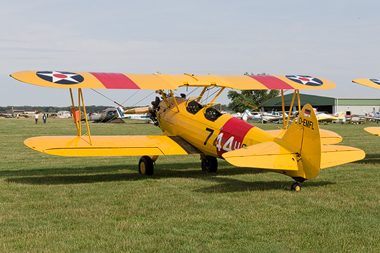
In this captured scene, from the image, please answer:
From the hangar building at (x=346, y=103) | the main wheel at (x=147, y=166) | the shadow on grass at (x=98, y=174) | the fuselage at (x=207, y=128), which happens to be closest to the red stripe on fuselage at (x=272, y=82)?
the fuselage at (x=207, y=128)

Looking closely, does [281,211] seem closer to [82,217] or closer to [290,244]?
[290,244]

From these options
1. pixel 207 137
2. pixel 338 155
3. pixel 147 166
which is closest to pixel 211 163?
pixel 207 137

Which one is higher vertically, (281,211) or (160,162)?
(281,211)

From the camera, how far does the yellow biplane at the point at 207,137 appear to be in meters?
7.00

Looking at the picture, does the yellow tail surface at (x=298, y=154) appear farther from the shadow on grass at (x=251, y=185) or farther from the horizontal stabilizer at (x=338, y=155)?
the shadow on grass at (x=251, y=185)

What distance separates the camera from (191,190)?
793 cm

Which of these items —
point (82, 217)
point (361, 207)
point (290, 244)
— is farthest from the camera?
point (361, 207)

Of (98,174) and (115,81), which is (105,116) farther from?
(115,81)

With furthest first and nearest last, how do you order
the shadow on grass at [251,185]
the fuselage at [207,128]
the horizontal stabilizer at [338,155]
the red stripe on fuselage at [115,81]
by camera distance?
the red stripe on fuselage at [115,81], the fuselage at [207,128], the shadow on grass at [251,185], the horizontal stabilizer at [338,155]

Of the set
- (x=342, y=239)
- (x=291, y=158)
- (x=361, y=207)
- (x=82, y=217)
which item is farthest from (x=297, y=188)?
(x=82, y=217)

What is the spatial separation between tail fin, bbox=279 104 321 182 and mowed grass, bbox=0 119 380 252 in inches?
16.8

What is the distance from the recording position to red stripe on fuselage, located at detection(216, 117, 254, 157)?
8.61 m

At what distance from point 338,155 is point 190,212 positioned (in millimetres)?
3052

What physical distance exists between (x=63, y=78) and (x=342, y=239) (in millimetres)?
6121
